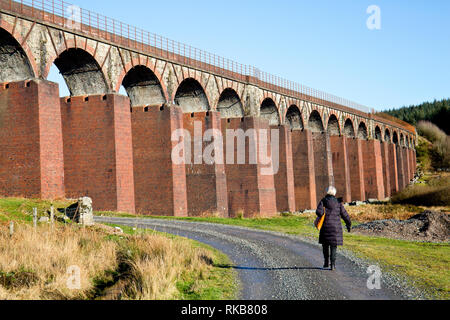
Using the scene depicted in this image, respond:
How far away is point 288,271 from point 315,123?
120ft

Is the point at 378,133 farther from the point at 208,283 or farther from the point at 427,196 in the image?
the point at 208,283

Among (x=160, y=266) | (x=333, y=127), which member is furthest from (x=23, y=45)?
(x=333, y=127)

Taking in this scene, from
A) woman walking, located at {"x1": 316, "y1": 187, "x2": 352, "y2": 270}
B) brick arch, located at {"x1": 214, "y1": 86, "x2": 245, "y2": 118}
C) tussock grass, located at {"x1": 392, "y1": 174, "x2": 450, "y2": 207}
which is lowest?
tussock grass, located at {"x1": 392, "y1": 174, "x2": 450, "y2": 207}

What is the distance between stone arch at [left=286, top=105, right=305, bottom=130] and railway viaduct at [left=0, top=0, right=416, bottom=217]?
0.29 ft

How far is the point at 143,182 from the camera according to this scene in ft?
85.6

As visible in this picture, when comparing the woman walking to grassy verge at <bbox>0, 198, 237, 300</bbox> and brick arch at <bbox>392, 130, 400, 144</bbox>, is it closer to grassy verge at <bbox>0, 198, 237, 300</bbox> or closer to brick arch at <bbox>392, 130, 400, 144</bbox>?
grassy verge at <bbox>0, 198, 237, 300</bbox>

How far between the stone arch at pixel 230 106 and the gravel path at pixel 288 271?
18247mm

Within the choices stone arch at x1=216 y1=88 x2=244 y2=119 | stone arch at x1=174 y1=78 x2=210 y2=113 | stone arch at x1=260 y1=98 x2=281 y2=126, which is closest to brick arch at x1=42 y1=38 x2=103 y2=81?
stone arch at x1=174 y1=78 x2=210 y2=113

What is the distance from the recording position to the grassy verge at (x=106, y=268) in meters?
8.09

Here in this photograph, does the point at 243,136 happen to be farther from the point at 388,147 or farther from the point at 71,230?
the point at 388,147

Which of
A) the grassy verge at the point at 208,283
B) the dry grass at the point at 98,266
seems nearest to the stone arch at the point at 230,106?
the dry grass at the point at 98,266

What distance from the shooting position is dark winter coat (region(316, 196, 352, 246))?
9.55m
